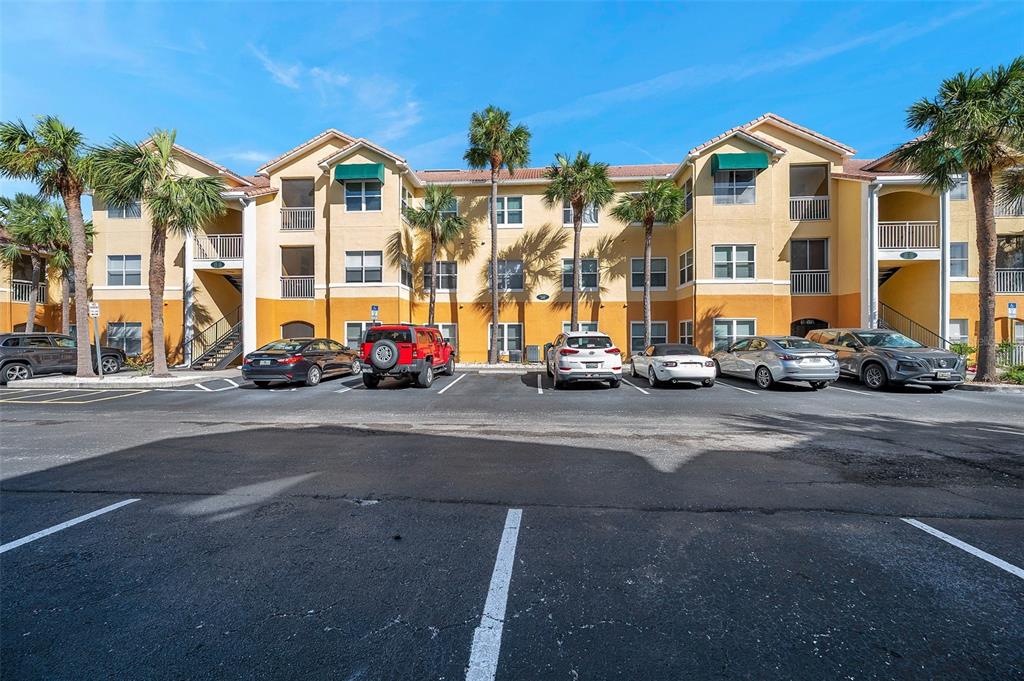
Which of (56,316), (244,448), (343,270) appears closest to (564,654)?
(244,448)

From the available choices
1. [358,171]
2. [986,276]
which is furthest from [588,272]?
[986,276]

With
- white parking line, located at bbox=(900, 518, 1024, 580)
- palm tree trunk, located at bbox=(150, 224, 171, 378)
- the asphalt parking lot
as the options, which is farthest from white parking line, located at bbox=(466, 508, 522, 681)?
palm tree trunk, located at bbox=(150, 224, 171, 378)

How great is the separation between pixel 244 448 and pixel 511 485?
4.29 metres

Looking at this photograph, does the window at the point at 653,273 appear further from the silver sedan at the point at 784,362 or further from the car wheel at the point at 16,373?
the car wheel at the point at 16,373

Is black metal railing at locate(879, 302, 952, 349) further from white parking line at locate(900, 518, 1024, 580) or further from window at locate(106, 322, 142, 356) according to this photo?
window at locate(106, 322, 142, 356)

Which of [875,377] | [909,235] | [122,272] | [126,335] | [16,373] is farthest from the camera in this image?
[122,272]

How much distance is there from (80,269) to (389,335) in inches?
482

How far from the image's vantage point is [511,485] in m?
5.13

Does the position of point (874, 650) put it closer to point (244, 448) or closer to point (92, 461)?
point (244, 448)

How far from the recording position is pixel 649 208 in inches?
835

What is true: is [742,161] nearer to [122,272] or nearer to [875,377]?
[875,377]

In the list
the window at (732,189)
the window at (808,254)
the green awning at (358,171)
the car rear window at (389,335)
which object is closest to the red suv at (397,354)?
the car rear window at (389,335)

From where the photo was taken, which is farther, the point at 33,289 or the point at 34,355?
the point at 33,289

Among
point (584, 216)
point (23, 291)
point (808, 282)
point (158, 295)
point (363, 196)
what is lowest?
point (158, 295)
